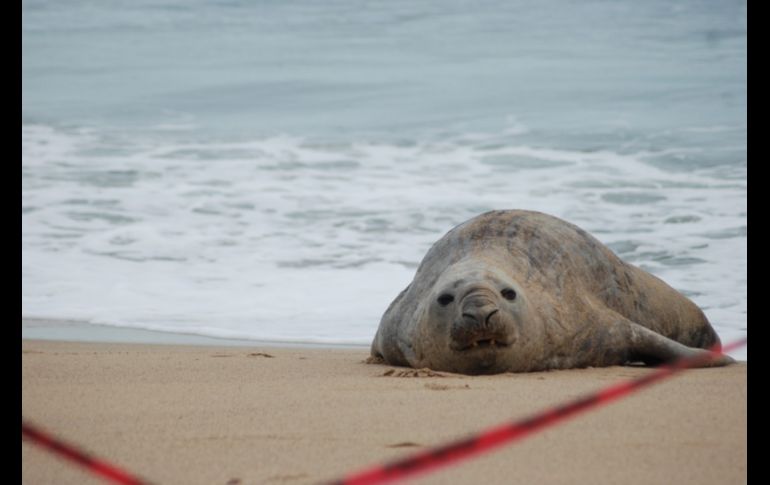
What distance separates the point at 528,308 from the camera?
19.6ft

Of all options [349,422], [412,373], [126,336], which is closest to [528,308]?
[412,373]

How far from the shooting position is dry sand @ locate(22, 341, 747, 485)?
143 inches

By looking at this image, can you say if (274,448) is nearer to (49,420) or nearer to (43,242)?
(49,420)

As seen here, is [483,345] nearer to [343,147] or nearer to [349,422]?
[349,422]

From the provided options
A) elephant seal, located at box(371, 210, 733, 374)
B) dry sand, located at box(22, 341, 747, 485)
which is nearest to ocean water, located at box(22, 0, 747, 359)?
elephant seal, located at box(371, 210, 733, 374)

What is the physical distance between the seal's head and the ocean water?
2.14 m

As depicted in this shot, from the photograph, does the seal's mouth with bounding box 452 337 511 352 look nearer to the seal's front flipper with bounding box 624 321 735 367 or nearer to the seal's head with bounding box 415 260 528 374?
the seal's head with bounding box 415 260 528 374

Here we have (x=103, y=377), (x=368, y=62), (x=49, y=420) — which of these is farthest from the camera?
(x=368, y=62)

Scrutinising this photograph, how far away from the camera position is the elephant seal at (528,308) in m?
5.78

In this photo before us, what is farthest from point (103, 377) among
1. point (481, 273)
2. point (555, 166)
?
point (555, 166)

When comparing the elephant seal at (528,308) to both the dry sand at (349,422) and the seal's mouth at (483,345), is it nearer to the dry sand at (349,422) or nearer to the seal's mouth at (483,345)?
the seal's mouth at (483,345)

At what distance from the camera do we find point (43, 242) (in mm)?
11344

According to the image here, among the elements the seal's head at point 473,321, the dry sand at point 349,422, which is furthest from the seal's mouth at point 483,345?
the dry sand at point 349,422
